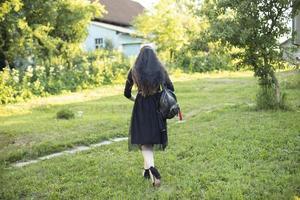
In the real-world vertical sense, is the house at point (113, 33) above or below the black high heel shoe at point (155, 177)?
above

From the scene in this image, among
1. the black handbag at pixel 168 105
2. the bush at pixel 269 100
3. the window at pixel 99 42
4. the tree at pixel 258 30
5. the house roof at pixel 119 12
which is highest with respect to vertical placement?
the house roof at pixel 119 12

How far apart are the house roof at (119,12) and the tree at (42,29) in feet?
33.3

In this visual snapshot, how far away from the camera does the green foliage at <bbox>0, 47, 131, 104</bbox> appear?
54.0 ft

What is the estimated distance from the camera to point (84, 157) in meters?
7.87

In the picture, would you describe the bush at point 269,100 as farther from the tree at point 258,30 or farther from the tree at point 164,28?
the tree at point 164,28

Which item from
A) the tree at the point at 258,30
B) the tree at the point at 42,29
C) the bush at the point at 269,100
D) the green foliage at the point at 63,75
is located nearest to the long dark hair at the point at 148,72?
the tree at the point at 258,30

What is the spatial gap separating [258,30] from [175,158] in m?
5.03

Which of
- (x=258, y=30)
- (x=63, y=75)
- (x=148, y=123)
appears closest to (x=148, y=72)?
(x=148, y=123)

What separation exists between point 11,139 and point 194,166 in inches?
185

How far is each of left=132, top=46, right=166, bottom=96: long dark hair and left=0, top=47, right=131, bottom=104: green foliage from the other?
10.1 metres

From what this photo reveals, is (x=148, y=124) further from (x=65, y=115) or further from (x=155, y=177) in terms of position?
(x=65, y=115)

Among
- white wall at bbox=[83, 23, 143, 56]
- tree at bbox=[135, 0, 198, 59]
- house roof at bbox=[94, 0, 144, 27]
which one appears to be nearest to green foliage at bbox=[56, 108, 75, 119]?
tree at bbox=[135, 0, 198, 59]

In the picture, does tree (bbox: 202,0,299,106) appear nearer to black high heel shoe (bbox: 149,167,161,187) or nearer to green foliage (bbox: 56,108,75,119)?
green foliage (bbox: 56,108,75,119)

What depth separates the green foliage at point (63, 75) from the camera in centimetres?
1647
